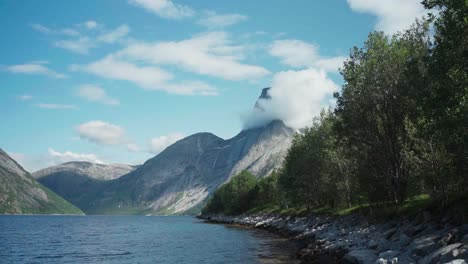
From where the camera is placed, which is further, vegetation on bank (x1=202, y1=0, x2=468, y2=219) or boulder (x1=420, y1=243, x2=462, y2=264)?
vegetation on bank (x1=202, y1=0, x2=468, y2=219)

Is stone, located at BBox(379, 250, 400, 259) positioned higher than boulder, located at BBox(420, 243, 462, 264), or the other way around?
boulder, located at BBox(420, 243, 462, 264)

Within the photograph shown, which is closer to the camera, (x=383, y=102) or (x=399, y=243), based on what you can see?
(x=399, y=243)

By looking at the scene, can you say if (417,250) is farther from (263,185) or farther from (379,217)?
(263,185)

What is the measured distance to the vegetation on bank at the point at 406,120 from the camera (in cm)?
2848

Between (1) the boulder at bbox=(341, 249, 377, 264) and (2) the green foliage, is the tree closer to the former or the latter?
(1) the boulder at bbox=(341, 249, 377, 264)

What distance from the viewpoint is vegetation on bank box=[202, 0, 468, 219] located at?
28484mm

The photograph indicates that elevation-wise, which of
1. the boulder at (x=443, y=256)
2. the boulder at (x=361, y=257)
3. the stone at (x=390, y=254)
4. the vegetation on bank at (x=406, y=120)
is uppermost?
the vegetation on bank at (x=406, y=120)

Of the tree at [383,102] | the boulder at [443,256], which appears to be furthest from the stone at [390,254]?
the tree at [383,102]

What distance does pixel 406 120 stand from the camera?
41.6m

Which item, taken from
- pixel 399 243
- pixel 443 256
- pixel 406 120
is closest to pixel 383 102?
pixel 406 120

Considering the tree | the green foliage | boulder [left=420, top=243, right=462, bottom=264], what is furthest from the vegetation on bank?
the green foliage

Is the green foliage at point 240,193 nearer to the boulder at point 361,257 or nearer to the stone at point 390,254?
the boulder at point 361,257

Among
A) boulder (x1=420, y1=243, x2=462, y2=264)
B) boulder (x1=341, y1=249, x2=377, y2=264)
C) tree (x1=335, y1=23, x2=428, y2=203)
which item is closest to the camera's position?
boulder (x1=420, y1=243, x2=462, y2=264)

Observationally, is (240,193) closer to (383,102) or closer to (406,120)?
(383,102)
